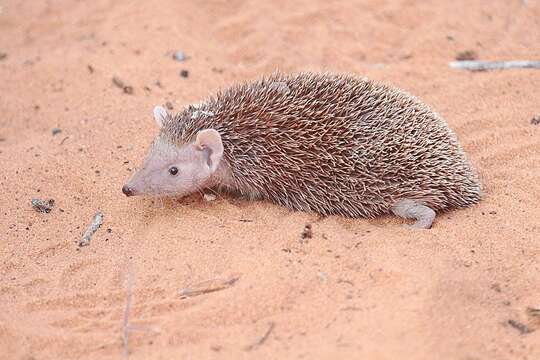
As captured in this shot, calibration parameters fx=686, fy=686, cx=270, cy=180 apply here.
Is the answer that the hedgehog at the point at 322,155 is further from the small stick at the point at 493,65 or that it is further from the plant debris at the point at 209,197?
the small stick at the point at 493,65

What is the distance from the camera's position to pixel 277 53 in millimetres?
9086

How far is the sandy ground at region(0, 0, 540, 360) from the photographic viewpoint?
4.61 m

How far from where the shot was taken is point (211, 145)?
5961 millimetres

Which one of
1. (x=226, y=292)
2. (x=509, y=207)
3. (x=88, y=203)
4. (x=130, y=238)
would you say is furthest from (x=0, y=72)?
(x=509, y=207)

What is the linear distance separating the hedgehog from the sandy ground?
208 mm

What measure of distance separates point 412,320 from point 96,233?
9.32ft

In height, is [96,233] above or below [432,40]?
below

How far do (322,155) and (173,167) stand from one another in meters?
1.32

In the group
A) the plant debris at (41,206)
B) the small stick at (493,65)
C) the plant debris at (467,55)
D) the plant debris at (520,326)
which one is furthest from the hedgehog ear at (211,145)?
the plant debris at (467,55)

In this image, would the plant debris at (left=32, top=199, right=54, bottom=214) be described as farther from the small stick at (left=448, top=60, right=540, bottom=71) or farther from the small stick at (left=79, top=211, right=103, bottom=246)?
the small stick at (left=448, top=60, right=540, bottom=71)

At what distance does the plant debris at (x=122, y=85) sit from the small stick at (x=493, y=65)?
4.04 metres

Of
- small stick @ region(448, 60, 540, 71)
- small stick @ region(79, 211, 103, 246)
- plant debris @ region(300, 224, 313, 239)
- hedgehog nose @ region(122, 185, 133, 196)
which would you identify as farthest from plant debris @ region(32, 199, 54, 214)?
small stick @ region(448, 60, 540, 71)

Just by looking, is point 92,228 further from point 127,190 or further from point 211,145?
point 211,145

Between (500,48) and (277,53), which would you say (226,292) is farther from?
(500,48)
